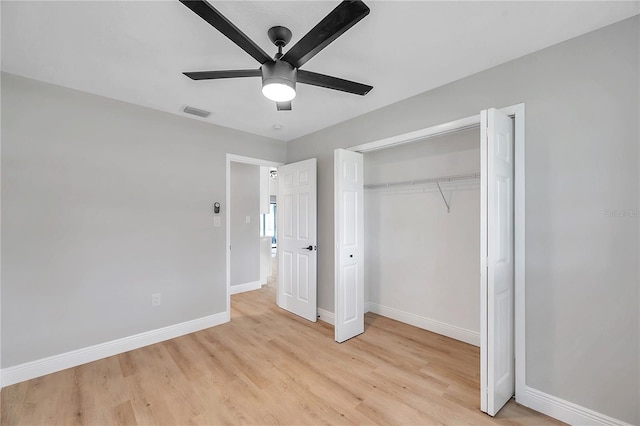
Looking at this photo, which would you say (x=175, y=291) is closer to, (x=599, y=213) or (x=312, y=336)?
(x=312, y=336)

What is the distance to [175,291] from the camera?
3143 millimetres

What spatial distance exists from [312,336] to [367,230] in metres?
1.60

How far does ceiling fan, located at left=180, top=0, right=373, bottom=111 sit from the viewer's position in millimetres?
1204

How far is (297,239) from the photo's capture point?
12.4 ft

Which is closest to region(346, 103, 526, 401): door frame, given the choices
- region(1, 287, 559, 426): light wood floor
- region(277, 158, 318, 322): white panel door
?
region(1, 287, 559, 426): light wood floor

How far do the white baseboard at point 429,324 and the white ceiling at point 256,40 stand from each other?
2.56 meters

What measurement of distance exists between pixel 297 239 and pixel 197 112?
1979mm

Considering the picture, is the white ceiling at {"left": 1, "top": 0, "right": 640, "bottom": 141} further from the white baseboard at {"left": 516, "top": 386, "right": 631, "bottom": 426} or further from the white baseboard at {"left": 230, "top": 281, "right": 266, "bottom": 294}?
the white baseboard at {"left": 230, "top": 281, "right": 266, "bottom": 294}

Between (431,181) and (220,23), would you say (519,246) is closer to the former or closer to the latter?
(431,181)

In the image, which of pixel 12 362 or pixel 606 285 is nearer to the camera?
pixel 606 285

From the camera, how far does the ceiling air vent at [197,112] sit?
301 centimetres

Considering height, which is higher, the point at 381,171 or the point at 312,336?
the point at 381,171

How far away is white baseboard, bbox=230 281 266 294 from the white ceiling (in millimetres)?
3266

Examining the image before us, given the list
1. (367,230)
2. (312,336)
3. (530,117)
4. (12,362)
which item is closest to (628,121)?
(530,117)
